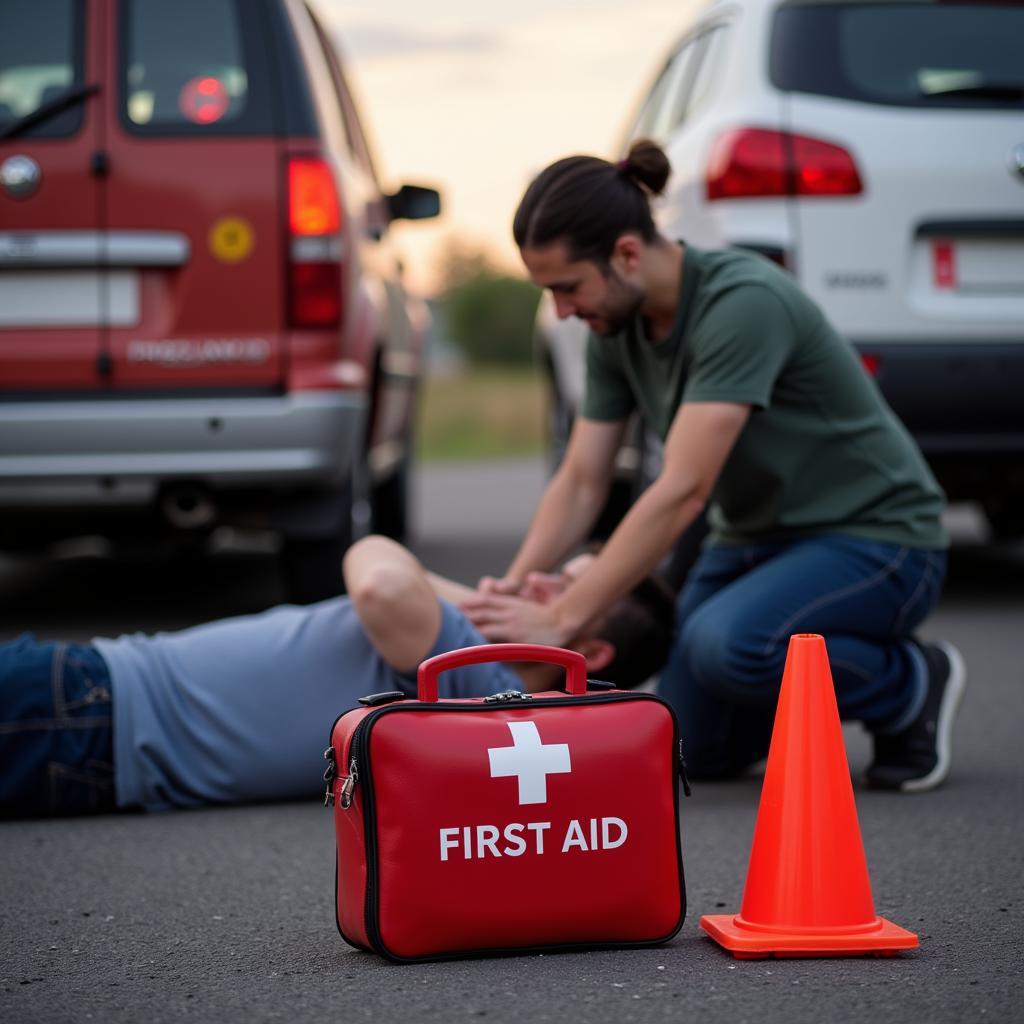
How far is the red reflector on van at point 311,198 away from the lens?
5.60 meters

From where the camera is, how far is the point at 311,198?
5617 millimetres

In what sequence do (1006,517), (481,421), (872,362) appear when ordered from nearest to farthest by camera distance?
(872,362) → (1006,517) → (481,421)

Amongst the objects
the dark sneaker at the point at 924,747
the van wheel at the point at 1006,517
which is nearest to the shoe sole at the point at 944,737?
the dark sneaker at the point at 924,747

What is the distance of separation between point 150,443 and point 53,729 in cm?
185

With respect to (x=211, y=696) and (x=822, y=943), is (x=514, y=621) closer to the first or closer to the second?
(x=211, y=696)

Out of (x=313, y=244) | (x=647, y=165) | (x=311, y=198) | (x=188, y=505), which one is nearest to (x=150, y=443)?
(x=188, y=505)

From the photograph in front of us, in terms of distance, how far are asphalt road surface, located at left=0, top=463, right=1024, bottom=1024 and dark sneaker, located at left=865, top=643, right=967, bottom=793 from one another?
2.5 inches

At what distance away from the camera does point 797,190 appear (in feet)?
18.8

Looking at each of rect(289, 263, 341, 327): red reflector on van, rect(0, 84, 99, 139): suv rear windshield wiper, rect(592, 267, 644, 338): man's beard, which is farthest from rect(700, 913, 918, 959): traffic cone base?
rect(0, 84, 99, 139): suv rear windshield wiper

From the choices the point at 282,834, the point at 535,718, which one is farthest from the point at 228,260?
the point at 535,718

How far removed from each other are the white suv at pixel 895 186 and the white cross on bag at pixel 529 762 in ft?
10.5

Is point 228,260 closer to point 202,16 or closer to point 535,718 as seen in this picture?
point 202,16

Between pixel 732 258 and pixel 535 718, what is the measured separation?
164cm

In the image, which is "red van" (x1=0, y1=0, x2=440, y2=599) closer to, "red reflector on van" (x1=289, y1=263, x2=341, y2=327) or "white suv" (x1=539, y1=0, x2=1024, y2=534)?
"red reflector on van" (x1=289, y1=263, x2=341, y2=327)
